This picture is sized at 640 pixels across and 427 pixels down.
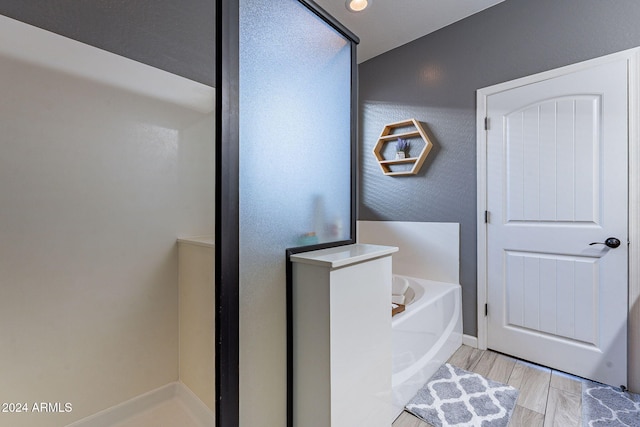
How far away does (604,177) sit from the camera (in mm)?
1767

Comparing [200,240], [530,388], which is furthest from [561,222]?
[200,240]

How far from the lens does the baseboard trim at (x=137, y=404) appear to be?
1.20m

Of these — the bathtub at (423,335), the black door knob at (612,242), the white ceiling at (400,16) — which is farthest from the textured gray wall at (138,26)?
the black door knob at (612,242)

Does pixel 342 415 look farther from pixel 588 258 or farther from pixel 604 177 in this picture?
pixel 604 177

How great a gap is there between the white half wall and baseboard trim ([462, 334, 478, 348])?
43 cm

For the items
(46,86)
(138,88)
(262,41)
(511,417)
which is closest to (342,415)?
(511,417)

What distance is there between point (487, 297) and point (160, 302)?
218cm

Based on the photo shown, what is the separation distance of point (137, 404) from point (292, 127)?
133 centimetres

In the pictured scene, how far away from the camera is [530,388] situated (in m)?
1.73

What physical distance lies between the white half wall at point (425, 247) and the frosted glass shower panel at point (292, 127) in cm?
139

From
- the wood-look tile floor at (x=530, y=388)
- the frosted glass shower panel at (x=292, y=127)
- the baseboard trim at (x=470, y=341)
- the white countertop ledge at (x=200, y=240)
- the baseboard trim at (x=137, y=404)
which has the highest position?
the frosted glass shower panel at (x=292, y=127)

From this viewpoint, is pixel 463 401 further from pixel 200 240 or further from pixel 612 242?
pixel 200 240

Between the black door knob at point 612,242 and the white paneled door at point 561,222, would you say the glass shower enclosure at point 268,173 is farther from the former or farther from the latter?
the black door knob at point 612,242

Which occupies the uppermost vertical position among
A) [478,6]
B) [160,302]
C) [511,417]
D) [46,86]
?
[478,6]
